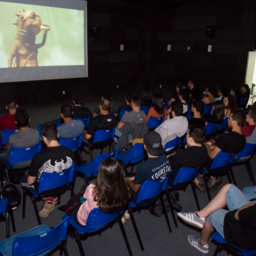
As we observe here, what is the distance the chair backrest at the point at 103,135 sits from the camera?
13.8ft

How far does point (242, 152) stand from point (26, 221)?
10.1ft

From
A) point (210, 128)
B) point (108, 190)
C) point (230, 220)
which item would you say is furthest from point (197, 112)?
point (108, 190)

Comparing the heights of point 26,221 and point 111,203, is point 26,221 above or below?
below

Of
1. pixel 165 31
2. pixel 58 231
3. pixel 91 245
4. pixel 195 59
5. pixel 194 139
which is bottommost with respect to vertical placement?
pixel 91 245

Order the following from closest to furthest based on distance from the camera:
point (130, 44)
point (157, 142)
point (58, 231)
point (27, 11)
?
1. point (58, 231)
2. point (157, 142)
3. point (27, 11)
4. point (130, 44)

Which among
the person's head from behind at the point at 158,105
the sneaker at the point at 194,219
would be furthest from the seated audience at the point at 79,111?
the sneaker at the point at 194,219

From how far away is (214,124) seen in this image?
4.77 metres

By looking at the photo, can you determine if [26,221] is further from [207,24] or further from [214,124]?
[207,24]

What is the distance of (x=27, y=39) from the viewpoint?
707 centimetres

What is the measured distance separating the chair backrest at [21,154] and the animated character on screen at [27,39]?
4505 mm

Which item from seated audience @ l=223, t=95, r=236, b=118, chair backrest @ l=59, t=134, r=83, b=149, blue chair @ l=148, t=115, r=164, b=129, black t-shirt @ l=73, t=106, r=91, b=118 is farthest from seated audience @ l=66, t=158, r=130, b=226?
seated audience @ l=223, t=95, r=236, b=118

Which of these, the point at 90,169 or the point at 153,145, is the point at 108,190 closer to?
the point at 153,145

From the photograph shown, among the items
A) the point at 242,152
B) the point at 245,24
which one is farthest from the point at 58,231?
the point at 245,24

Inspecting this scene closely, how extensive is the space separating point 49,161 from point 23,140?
0.90m
